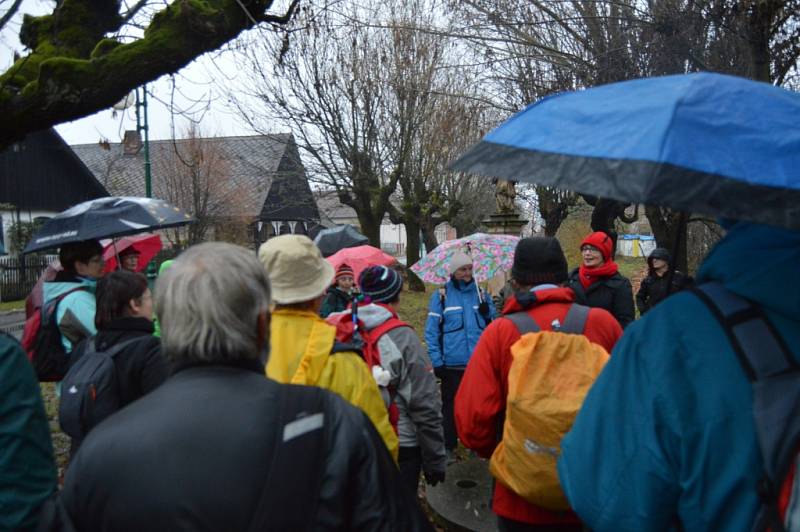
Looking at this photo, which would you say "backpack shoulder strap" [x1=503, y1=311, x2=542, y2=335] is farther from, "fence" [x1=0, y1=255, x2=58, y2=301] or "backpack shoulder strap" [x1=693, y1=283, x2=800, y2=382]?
"fence" [x1=0, y1=255, x2=58, y2=301]

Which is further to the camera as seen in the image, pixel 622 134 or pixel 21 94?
pixel 21 94

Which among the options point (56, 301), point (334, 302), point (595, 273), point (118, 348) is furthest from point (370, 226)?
point (118, 348)

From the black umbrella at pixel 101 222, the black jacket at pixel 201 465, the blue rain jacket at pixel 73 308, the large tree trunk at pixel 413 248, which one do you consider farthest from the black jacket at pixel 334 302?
the large tree trunk at pixel 413 248

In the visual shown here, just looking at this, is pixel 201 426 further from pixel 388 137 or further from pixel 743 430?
pixel 388 137

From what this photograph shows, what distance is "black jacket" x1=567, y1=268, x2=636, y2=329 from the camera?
196 inches

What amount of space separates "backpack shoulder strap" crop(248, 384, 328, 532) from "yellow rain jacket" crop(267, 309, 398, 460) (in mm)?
804

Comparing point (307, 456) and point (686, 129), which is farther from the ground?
point (686, 129)

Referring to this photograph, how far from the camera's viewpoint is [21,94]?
5.12 meters

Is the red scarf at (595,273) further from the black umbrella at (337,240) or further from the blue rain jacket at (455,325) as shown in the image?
the black umbrella at (337,240)

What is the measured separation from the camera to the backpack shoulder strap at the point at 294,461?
1323 millimetres

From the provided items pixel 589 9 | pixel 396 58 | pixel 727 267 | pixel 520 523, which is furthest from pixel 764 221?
pixel 396 58

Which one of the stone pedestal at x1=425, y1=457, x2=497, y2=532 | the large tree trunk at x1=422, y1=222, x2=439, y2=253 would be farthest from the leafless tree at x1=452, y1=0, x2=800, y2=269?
the large tree trunk at x1=422, y1=222, x2=439, y2=253

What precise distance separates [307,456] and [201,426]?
243mm

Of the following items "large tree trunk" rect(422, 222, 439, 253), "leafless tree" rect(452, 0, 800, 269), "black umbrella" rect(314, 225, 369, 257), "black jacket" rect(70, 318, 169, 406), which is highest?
"leafless tree" rect(452, 0, 800, 269)
